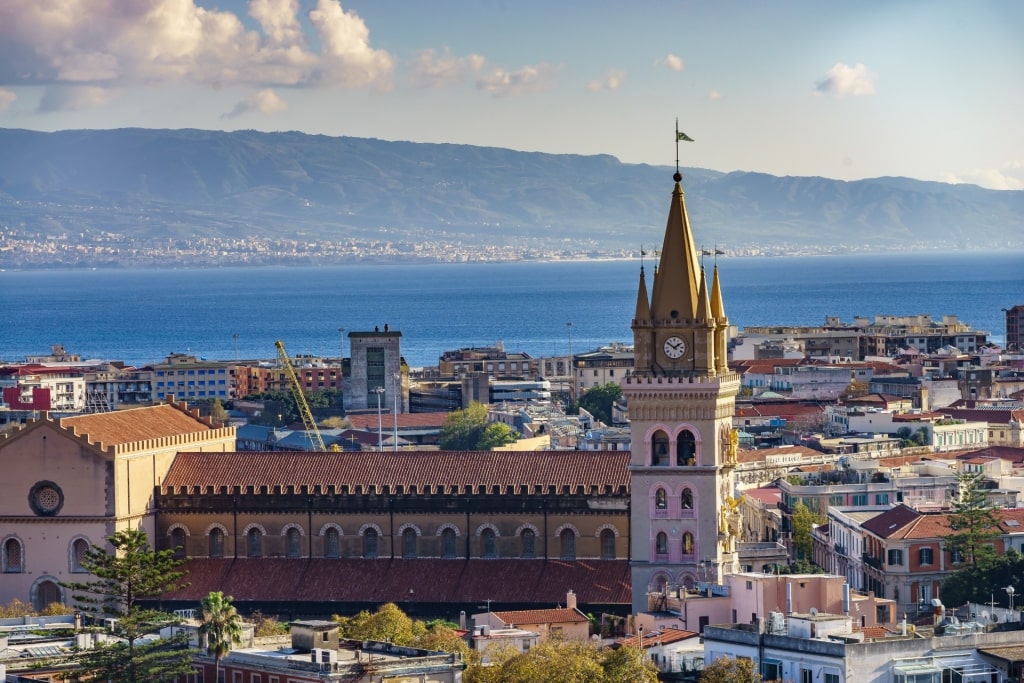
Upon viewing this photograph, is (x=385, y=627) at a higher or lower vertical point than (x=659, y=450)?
lower

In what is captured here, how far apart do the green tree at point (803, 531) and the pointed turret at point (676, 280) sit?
22974 mm

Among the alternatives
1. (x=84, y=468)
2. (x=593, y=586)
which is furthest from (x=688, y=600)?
(x=84, y=468)

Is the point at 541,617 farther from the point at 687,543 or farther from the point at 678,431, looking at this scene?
the point at 678,431

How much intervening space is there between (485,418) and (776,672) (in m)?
100

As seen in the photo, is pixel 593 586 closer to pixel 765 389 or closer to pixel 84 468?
pixel 84 468

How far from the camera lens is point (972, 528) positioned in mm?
89312

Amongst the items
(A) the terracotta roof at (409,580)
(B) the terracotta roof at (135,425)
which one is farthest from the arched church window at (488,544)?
(B) the terracotta roof at (135,425)

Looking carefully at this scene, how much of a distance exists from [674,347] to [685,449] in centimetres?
307

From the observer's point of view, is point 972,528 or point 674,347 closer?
point 674,347

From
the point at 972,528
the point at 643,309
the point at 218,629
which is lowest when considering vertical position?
the point at 218,629

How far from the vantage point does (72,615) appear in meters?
75.0

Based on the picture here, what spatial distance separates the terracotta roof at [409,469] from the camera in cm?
8288

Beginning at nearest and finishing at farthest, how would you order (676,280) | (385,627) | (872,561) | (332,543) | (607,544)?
(385,627), (676,280), (607,544), (332,543), (872,561)

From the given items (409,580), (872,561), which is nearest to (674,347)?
(409,580)
